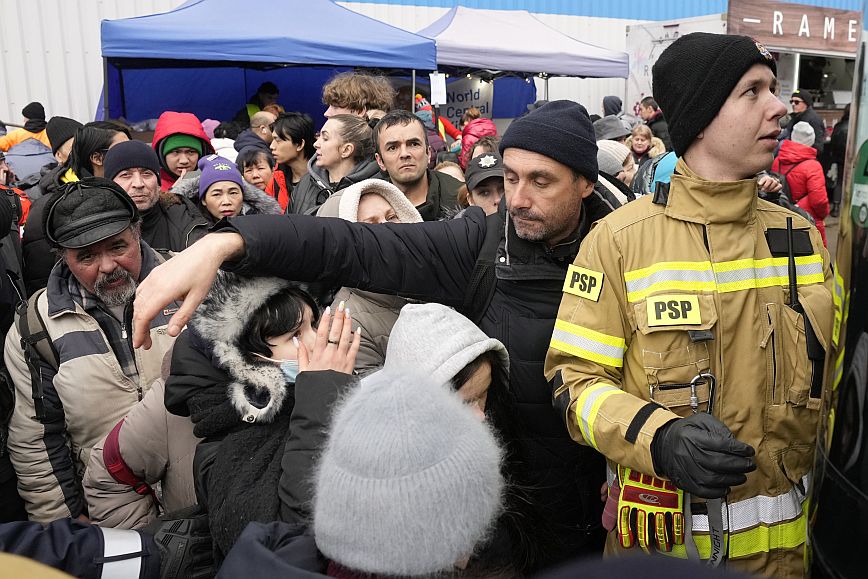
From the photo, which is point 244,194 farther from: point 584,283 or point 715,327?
point 715,327

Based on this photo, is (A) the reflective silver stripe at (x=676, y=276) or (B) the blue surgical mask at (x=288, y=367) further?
(B) the blue surgical mask at (x=288, y=367)

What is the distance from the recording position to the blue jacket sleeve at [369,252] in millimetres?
1852

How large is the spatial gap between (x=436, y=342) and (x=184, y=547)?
30.1 inches

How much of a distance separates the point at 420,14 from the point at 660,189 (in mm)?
12189

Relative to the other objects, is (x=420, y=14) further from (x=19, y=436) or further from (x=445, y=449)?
(x=445, y=449)

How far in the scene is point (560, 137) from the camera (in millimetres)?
2014

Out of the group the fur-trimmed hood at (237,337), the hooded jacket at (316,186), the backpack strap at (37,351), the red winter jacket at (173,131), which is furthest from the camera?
the red winter jacket at (173,131)

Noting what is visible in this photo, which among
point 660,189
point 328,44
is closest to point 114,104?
point 328,44

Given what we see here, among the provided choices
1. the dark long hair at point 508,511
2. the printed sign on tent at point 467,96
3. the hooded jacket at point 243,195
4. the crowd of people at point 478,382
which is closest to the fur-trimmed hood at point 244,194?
the hooded jacket at point 243,195

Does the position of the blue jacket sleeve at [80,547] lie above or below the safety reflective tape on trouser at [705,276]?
below

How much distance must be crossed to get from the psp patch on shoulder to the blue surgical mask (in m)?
0.72

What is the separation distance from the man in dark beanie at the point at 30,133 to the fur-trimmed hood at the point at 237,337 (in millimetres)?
6798

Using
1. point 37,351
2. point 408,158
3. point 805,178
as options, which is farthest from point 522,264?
point 805,178

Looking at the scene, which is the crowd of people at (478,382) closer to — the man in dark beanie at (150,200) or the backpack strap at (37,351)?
the backpack strap at (37,351)
